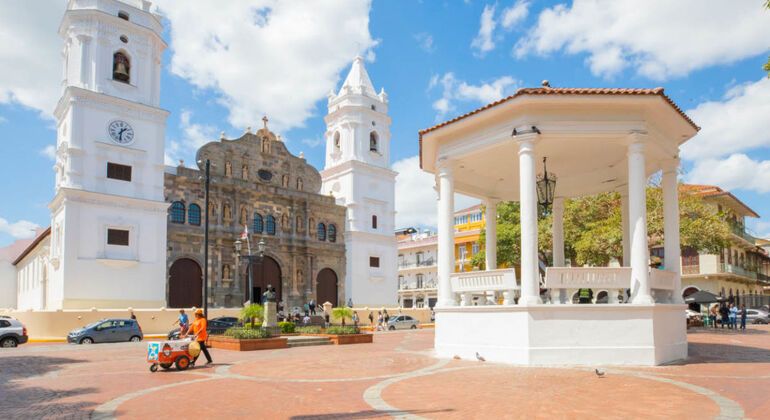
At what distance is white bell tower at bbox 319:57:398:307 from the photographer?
1959 inches

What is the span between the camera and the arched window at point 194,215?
40219mm

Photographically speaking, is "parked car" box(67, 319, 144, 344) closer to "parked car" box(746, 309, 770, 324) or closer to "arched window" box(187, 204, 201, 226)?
"arched window" box(187, 204, 201, 226)

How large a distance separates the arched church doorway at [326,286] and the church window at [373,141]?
11.6 meters

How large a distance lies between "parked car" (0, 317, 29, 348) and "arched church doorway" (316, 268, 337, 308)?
2568 cm

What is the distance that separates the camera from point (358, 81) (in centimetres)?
5175

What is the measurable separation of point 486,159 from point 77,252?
89.6ft

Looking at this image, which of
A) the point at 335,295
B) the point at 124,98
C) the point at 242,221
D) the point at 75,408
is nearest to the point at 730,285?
the point at 335,295

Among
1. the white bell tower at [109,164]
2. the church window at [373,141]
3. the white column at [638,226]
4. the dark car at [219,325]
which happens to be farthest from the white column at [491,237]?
the church window at [373,141]

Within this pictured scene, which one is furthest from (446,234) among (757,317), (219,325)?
(757,317)

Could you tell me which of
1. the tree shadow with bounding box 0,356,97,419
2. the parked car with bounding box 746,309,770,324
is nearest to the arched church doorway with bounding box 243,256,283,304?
the tree shadow with bounding box 0,356,97,419

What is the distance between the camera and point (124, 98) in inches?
1401

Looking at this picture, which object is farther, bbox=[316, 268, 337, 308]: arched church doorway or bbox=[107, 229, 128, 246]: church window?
bbox=[316, 268, 337, 308]: arched church doorway

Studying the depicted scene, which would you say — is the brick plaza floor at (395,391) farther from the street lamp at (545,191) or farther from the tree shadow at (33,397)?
the street lamp at (545,191)

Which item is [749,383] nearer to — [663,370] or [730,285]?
[663,370]
